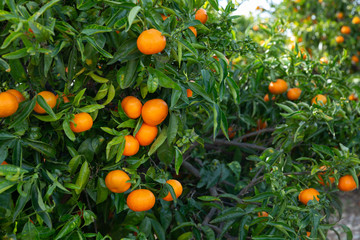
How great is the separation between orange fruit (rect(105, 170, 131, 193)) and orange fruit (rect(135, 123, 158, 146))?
0.33ft

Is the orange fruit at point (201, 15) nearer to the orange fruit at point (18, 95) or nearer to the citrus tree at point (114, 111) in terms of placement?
the citrus tree at point (114, 111)

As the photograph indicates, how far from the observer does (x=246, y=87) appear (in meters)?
1.66

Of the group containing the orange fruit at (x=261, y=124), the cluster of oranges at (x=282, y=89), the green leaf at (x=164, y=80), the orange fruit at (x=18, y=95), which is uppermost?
the green leaf at (x=164, y=80)

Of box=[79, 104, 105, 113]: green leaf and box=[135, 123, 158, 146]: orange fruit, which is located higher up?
box=[79, 104, 105, 113]: green leaf

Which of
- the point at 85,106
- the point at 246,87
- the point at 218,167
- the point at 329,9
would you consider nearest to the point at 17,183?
the point at 85,106

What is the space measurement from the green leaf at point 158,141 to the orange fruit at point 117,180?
0.31 feet

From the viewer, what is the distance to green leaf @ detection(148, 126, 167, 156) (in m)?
0.89

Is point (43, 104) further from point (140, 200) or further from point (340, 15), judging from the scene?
point (340, 15)

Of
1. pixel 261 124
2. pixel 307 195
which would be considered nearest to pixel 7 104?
pixel 307 195

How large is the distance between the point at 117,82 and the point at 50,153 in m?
0.26

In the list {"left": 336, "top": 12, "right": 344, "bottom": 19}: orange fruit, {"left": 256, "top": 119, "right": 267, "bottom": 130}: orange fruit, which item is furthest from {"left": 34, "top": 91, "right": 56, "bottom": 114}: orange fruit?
{"left": 336, "top": 12, "right": 344, "bottom": 19}: orange fruit

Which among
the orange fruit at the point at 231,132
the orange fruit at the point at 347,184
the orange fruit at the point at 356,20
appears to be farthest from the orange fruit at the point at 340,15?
the orange fruit at the point at 347,184

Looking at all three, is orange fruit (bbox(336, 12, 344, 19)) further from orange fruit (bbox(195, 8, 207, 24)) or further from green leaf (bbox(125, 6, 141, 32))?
green leaf (bbox(125, 6, 141, 32))

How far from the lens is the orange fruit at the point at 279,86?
1473mm
